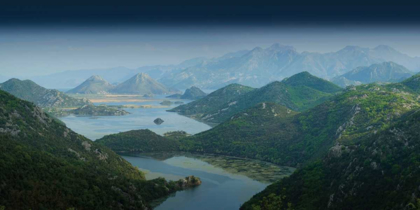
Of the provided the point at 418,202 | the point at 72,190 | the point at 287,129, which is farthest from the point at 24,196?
the point at 287,129

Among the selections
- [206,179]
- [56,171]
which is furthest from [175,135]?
[56,171]

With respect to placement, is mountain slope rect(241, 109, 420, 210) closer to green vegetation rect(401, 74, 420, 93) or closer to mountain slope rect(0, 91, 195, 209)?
mountain slope rect(0, 91, 195, 209)

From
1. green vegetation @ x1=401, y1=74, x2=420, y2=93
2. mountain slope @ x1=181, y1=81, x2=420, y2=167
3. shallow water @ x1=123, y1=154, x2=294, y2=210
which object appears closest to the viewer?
shallow water @ x1=123, y1=154, x2=294, y2=210

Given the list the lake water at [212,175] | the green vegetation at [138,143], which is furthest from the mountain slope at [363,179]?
the green vegetation at [138,143]

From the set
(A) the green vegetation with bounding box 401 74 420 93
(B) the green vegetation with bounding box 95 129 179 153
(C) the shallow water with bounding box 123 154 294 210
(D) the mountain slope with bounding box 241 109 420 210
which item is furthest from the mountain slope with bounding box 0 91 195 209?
(A) the green vegetation with bounding box 401 74 420 93

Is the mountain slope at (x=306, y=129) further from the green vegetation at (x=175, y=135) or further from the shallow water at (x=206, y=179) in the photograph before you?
the green vegetation at (x=175, y=135)

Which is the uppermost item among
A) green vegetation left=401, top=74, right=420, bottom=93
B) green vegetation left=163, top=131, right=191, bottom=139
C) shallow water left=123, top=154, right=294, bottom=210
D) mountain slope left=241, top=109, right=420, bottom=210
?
green vegetation left=401, top=74, right=420, bottom=93
